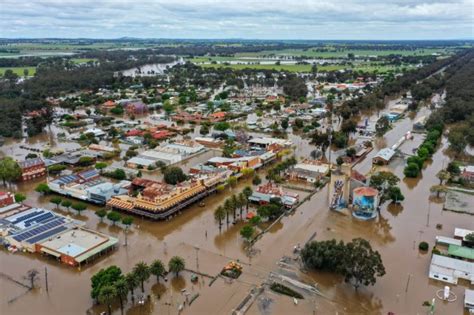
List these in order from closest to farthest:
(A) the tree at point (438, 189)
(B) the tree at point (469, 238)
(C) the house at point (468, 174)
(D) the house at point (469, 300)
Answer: (D) the house at point (469, 300), (B) the tree at point (469, 238), (A) the tree at point (438, 189), (C) the house at point (468, 174)

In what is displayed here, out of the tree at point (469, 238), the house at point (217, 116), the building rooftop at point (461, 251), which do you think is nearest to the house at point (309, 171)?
the tree at point (469, 238)

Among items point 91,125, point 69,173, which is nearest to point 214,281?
point 69,173

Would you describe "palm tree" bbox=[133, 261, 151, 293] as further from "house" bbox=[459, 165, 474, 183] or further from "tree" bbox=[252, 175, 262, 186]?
"house" bbox=[459, 165, 474, 183]

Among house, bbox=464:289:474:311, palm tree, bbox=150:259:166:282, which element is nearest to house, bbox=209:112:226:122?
palm tree, bbox=150:259:166:282

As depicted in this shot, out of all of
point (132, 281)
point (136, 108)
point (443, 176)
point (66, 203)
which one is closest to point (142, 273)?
point (132, 281)

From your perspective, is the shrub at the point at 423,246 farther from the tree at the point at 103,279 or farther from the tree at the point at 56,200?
the tree at the point at 56,200

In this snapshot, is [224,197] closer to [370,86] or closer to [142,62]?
[370,86]
